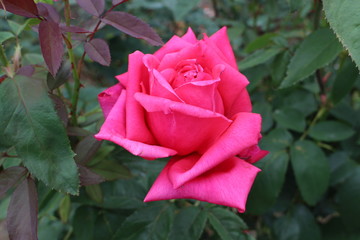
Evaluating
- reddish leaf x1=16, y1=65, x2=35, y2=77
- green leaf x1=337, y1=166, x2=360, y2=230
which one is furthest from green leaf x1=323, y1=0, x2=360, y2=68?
green leaf x1=337, y1=166, x2=360, y2=230

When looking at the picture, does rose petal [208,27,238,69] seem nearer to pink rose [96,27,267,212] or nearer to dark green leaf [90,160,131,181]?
pink rose [96,27,267,212]

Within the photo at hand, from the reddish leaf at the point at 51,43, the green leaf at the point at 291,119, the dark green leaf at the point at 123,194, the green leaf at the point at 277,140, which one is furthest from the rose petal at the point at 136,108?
the green leaf at the point at 291,119

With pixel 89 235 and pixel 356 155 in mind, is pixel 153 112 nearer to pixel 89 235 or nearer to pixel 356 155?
pixel 89 235

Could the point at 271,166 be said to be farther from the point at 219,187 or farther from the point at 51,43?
the point at 51,43

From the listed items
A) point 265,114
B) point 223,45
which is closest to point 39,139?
point 223,45

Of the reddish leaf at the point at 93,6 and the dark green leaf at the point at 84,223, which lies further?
the dark green leaf at the point at 84,223

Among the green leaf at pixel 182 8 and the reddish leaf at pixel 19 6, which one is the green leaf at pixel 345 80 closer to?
the green leaf at pixel 182 8

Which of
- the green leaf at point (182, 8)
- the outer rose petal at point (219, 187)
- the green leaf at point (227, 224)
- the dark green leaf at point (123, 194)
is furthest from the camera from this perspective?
the green leaf at point (182, 8)

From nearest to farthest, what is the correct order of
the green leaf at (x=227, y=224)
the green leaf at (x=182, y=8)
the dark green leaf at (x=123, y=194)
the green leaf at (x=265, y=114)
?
the green leaf at (x=227, y=224) → the dark green leaf at (x=123, y=194) → the green leaf at (x=265, y=114) → the green leaf at (x=182, y=8)
